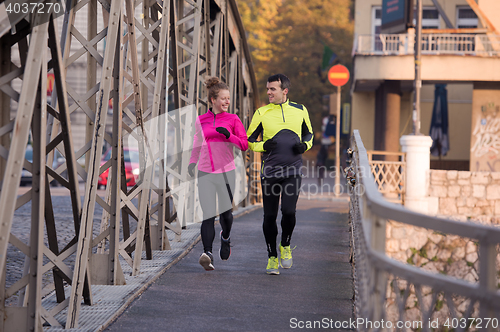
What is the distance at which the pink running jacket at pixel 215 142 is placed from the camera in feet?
20.2

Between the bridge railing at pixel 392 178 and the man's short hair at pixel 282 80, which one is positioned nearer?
the man's short hair at pixel 282 80

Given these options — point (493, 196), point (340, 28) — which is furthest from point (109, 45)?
point (340, 28)

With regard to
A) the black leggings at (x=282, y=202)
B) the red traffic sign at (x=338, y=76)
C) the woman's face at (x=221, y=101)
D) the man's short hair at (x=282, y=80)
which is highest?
the red traffic sign at (x=338, y=76)

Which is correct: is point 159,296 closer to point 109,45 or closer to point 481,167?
point 109,45

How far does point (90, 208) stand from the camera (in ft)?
14.4

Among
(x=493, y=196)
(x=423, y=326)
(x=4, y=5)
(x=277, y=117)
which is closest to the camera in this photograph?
(x=423, y=326)

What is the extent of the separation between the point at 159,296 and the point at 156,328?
35.5 inches

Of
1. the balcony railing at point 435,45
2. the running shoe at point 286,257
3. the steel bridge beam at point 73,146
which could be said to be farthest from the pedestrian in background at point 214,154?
the balcony railing at point 435,45

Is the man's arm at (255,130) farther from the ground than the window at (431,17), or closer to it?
closer to it

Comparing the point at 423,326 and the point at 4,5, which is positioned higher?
the point at 4,5

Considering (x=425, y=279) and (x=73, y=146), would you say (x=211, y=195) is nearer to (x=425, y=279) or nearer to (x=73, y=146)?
(x=73, y=146)

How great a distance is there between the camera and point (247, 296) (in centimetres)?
527

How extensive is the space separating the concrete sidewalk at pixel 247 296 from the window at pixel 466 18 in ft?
72.8

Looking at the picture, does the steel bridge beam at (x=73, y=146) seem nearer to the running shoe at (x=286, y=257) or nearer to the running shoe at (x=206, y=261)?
the running shoe at (x=206, y=261)
